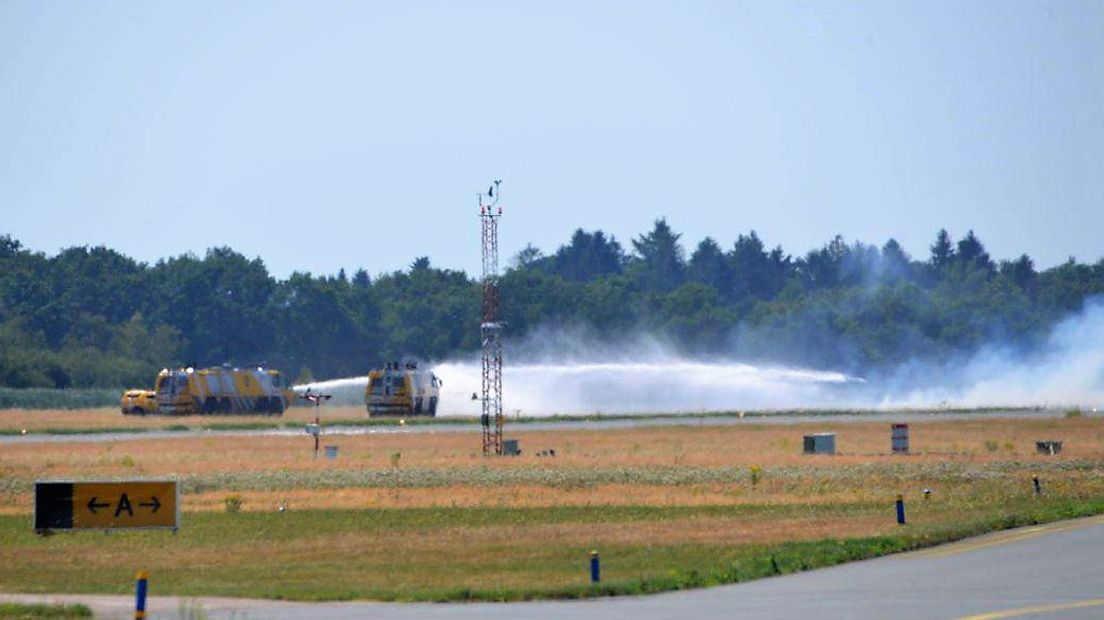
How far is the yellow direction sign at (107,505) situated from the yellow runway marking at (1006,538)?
66.6ft

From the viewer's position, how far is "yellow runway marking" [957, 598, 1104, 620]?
98.2 feet

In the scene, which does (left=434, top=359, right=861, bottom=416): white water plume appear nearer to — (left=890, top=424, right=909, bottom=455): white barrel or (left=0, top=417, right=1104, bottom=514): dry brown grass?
(left=0, top=417, right=1104, bottom=514): dry brown grass

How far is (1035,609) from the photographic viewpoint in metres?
30.9

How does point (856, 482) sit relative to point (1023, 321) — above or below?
below

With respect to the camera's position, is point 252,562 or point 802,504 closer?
point 252,562

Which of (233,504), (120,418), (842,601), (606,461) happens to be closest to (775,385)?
(120,418)

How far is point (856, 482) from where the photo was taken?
6344 cm

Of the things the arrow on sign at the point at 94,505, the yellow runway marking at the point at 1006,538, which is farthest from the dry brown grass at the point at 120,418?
the yellow runway marking at the point at 1006,538

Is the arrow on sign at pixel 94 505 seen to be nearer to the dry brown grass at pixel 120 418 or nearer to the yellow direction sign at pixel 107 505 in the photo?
the yellow direction sign at pixel 107 505

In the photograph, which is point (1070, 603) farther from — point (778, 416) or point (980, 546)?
point (778, 416)

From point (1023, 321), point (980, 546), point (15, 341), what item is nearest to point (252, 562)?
point (980, 546)

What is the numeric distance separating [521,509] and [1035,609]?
26.3 m

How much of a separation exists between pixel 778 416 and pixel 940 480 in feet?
196

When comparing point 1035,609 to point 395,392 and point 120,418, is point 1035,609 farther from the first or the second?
point 120,418
